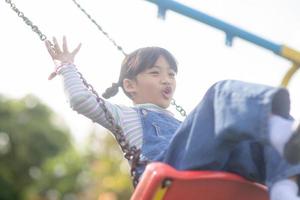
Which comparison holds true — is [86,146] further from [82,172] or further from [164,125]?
[164,125]

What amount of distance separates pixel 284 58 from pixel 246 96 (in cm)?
25

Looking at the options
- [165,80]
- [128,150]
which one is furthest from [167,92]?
[128,150]

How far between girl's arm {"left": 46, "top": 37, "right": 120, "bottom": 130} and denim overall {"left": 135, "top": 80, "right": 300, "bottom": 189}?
1.25 feet

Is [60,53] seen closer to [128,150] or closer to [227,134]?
[128,150]

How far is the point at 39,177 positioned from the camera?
69.4ft

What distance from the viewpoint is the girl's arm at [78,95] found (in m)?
2.03

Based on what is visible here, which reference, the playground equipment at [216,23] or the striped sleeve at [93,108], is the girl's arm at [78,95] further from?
the playground equipment at [216,23]

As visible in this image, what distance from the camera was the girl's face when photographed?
7.47 feet

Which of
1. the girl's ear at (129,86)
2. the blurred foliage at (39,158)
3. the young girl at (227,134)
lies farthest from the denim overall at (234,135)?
the blurred foliage at (39,158)

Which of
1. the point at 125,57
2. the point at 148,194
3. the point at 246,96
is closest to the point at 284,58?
the point at 246,96

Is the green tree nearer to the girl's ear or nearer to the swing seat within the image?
the girl's ear

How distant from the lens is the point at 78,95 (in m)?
2.03

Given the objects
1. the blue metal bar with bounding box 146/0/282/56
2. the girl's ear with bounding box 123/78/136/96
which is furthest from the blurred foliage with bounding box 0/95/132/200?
the blue metal bar with bounding box 146/0/282/56

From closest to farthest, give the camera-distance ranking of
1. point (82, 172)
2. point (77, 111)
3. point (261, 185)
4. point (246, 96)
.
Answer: point (246, 96) → point (261, 185) → point (77, 111) → point (82, 172)
